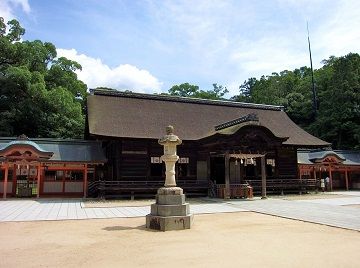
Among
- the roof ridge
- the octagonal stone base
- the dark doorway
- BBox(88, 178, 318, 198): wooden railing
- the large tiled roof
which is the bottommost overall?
the octagonal stone base

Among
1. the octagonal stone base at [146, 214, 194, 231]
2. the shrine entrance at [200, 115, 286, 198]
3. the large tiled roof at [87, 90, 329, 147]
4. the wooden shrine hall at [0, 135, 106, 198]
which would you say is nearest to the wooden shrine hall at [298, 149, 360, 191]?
the large tiled roof at [87, 90, 329, 147]

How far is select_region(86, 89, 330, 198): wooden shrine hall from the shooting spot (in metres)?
18.9

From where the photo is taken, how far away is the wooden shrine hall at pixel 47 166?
17.9 m

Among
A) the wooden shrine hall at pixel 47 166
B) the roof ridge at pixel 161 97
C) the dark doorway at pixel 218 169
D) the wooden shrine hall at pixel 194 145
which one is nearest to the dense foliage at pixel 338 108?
the roof ridge at pixel 161 97

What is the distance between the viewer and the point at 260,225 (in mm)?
10031

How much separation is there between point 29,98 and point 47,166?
Result: 1310cm

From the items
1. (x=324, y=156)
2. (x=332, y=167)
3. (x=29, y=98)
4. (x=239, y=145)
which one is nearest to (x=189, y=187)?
(x=239, y=145)

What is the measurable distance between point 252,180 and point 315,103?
2438cm

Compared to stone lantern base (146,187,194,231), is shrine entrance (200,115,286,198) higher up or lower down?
higher up

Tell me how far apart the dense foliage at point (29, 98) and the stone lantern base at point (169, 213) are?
74.6 ft

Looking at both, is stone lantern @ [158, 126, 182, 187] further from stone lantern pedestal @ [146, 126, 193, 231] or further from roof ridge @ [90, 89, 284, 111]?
roof ridge @ [90, 89, 284, 111]

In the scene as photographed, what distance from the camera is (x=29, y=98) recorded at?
97.7 feet

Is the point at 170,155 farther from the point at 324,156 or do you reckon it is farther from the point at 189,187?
the point at 324,156

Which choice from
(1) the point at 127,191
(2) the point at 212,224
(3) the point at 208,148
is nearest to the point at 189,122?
(3) the point at 208,148
